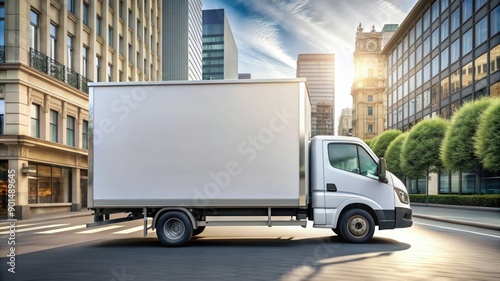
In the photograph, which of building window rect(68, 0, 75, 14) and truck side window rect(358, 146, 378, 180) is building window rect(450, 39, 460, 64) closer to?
building window rect(68, 0, 75, 14)

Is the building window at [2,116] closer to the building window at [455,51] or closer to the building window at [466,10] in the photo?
the building window at [466,10]

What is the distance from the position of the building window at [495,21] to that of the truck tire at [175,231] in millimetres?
33818

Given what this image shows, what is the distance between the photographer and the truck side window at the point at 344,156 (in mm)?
11312

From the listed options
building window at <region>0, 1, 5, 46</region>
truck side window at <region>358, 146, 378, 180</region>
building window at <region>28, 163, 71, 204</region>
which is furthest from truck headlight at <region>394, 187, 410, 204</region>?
building window at <region>0, 1, 5, 46</region>

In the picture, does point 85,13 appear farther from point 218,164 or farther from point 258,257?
point 258,257

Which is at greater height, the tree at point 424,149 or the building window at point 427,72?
the building window at point 427,72

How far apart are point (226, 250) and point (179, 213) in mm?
1438

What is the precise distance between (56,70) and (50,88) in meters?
1.58

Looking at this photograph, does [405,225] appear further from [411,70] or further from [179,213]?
[411,70]

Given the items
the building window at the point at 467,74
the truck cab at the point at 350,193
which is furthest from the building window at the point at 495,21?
the truck cab at the point at 350,193

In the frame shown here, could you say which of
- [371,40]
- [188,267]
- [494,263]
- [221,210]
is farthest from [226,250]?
[371,40]

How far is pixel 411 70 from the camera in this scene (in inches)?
2400

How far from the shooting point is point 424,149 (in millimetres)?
38969

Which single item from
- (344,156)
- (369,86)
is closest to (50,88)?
(344,156)
